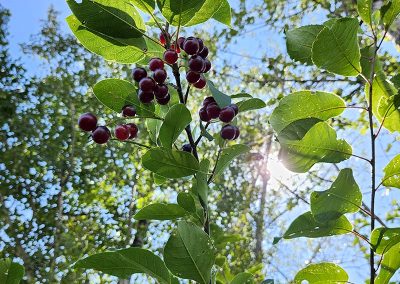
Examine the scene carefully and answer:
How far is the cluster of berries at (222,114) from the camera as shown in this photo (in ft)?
2.59

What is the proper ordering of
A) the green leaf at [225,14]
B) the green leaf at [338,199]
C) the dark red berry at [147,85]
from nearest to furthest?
the green leaf at [338,199], the dark red berry at [147,85], the green leaf at [225,14]

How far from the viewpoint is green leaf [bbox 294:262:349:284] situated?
77cm

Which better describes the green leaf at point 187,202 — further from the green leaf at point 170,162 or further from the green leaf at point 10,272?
the green leaf at point 10,272

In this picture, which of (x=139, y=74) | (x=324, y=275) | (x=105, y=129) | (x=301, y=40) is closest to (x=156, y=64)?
(x=139, y=74)

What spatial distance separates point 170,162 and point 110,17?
26cm

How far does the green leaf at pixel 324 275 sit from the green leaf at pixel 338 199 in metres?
0.11

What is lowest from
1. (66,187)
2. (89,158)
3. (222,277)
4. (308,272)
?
(308,272)

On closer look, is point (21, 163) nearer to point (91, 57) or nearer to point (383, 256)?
point (91, 57)

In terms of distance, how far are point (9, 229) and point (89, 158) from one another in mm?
1575

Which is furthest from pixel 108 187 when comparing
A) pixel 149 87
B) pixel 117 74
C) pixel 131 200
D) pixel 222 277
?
pixel 149 87

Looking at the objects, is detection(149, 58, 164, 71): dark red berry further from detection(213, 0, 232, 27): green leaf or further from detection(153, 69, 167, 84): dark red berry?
detection(213, 0, 232, 27): green leaf

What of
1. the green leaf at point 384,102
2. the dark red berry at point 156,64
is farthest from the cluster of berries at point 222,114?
the green leaf at point 384,102

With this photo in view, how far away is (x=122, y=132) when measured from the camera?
0.85 m

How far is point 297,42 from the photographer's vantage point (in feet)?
2.59
